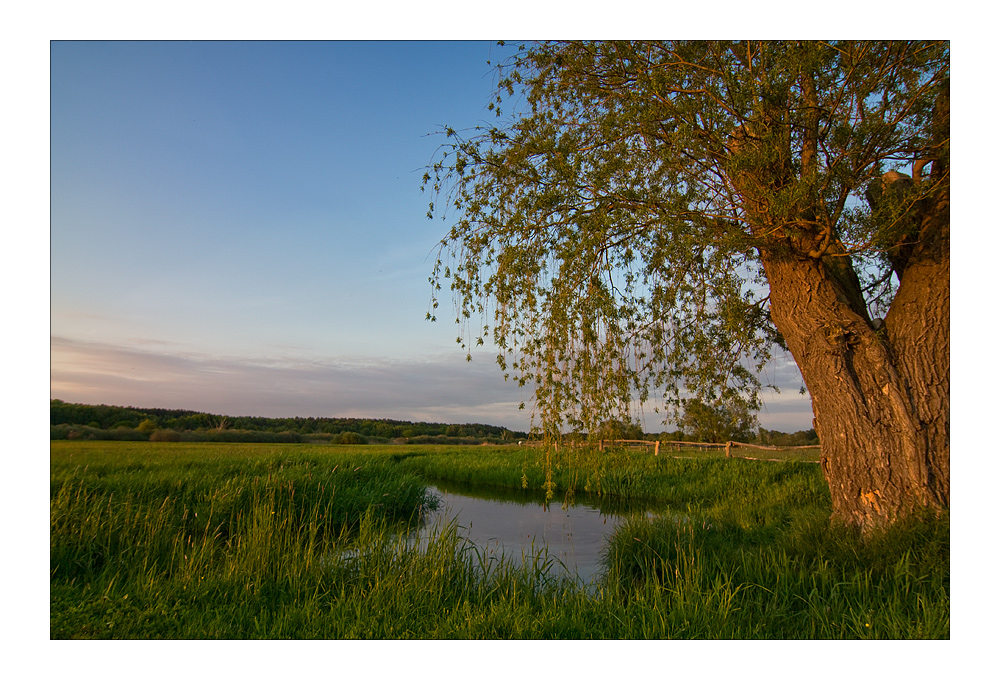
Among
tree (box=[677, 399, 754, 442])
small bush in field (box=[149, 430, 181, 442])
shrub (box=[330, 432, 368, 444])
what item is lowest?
shrub (box=[330, 432, 368, 444])

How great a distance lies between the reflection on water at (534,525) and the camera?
22.9ft

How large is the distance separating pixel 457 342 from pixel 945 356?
479 cm

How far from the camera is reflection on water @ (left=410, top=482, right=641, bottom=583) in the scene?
6.98 m

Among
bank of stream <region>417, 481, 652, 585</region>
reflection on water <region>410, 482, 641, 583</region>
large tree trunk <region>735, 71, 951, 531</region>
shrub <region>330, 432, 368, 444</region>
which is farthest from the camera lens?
shrub <region>330, 432, 368, 444</region>

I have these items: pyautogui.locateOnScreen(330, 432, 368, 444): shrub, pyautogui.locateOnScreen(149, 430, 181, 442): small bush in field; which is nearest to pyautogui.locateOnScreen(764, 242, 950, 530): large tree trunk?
pyautogui.locateOnScreen(149, 430, 181, 442): small bush in field

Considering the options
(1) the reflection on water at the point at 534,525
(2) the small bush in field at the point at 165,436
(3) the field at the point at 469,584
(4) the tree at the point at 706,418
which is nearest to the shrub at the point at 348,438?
(2) the small bush in field at the point at 165,436

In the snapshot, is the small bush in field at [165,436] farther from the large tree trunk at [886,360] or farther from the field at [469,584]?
the large tree trunk at [886,360]

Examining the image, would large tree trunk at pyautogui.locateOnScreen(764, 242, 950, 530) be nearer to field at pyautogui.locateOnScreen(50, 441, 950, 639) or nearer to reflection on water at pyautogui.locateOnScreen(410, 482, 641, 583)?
field at pyautogui.locateOnScreen(50, 441, 950, 639)

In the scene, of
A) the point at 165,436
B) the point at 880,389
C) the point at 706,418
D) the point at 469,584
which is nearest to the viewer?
the point at 469,584

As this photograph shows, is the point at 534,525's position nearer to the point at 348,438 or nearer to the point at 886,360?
the point at 886,360

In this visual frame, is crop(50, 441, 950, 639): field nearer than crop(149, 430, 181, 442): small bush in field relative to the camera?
A: Yes

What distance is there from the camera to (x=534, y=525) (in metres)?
9.95

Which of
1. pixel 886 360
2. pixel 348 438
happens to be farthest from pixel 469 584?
pixel 348 438
